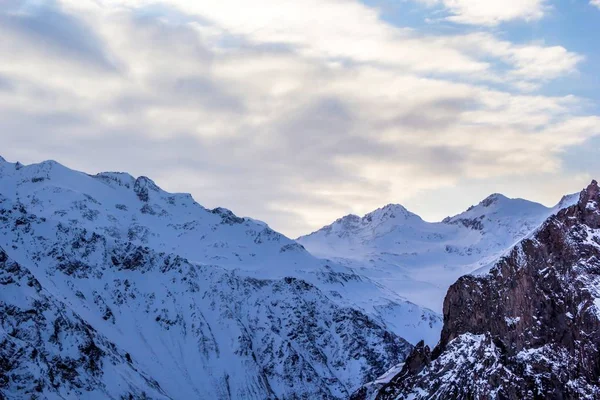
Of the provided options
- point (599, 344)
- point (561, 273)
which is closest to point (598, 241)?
point (561, 273)

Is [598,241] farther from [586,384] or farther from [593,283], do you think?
[586,384]

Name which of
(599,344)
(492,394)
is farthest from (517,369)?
(599,344)

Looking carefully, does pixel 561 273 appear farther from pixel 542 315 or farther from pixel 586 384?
pixel 586 384

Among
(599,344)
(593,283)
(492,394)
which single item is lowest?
(492,394)

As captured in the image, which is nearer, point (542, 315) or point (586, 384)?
point (586, 384)

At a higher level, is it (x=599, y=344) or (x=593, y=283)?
(x=593, y=283)

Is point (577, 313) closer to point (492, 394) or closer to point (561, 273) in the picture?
point (561, 273)

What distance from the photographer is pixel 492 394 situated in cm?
19988

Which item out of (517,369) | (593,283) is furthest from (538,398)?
(593,283)

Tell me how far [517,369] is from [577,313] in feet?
62.0

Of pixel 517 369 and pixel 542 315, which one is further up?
pixel 542 315

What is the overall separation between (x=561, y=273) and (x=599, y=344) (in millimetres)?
21778

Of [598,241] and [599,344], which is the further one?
[598,241]

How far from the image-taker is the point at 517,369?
19800cm
